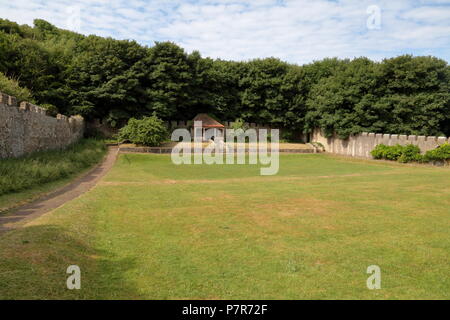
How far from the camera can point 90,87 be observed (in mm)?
40250

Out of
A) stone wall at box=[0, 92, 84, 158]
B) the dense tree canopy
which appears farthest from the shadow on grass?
the dense tree canopy

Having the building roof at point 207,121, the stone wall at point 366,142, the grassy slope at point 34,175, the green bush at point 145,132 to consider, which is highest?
the building roof at point 207,121

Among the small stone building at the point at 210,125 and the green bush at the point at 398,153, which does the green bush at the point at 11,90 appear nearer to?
the small stone building at the point at 210,125

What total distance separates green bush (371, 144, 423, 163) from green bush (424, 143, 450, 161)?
79cm

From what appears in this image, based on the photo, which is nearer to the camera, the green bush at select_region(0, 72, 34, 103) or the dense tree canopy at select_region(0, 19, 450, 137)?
the green bush at select_region(0, 72, 34, 103)

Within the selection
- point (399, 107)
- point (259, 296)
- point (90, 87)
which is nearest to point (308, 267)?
point (259, 296)

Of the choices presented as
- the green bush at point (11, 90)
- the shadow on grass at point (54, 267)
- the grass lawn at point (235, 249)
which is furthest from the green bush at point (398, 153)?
the green bush at point (11, 90)

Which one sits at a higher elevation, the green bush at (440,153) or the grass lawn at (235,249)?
the green bush at (440,153)

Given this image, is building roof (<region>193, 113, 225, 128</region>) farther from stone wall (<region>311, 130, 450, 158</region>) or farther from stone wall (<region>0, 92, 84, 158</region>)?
stone wall (<region>0, 92, 84, 158</region>)

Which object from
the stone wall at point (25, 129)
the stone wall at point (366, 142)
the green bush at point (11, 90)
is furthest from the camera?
the stone wall at point (366, 142)

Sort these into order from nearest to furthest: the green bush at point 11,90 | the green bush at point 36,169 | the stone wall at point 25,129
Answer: the green bush at point 36,169 → the stone wall at point 25,129 → the green bush at point 11,90

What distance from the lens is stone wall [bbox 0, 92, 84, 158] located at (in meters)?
16.0

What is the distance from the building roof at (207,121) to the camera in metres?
44.8

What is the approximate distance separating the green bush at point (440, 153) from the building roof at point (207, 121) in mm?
23975
